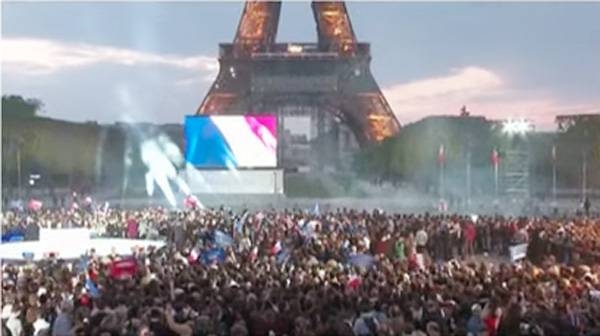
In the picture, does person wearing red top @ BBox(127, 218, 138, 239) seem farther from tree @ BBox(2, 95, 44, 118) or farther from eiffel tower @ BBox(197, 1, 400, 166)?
eiffel tower @ BBox(197, 1, 400, 166)

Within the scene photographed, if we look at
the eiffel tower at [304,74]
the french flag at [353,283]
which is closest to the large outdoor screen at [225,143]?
the french flag at [353,283]

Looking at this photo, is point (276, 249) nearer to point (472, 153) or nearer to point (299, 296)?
point (299, 296)

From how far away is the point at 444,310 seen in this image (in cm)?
1048

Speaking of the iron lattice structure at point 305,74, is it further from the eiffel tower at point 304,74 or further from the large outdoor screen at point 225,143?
the large outdoor screen at point 225,143

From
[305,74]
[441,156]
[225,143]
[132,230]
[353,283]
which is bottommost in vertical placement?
[132,230]

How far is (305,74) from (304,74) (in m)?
0.08

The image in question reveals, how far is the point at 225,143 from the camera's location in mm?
43156

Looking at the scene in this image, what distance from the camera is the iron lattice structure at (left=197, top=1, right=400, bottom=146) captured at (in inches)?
3059

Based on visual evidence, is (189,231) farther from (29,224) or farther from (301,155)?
(301,155)

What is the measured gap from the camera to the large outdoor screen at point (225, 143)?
43.0 metres

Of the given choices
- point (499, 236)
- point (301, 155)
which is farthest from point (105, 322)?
point (301, 155)

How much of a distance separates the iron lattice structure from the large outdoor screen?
32582 mm

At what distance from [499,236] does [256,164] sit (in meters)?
18.8

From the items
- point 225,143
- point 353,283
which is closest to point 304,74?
point 225,143
